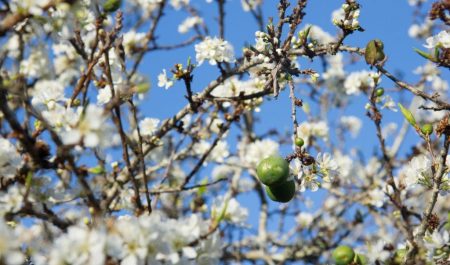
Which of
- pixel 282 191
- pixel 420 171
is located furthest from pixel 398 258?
pixel 282 191

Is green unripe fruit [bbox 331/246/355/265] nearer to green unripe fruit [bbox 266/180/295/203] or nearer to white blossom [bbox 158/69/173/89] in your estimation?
green unripe fruit [bbox 266/180/295/203]

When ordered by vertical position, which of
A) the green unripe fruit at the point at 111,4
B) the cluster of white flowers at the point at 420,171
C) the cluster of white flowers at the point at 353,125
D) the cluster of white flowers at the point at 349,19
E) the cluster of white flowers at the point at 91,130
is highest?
the cluster of white flowers at the point at 353,125

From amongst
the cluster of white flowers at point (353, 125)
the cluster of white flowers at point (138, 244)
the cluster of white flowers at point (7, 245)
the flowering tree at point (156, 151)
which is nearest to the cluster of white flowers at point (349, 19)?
the flowering tree at point (156, 151)

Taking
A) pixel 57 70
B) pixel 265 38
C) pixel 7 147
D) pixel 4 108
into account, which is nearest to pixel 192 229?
pixel 4 108

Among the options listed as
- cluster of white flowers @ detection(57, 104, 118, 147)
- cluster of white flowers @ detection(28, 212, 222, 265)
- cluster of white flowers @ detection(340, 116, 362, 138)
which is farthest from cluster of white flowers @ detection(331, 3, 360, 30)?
cluster of white flowers @ detection(340, 116, 362, 138)

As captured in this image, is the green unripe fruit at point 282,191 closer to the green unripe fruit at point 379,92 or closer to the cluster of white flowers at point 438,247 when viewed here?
the cluster of white flowers at point 438,247

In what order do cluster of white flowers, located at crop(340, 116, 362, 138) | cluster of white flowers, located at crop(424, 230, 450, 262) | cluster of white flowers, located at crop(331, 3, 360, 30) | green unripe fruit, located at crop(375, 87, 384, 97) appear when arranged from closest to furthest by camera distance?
cluster of white flowers, located at crop(424, 230, 450, 262) → cluster of white flowers, located at crop(331, 3, 360, 30) → green unripe fruit, located at crop(375, 87, 384, 97) → cluster of white flowers, located at crop(340, 116, 362, 138)
